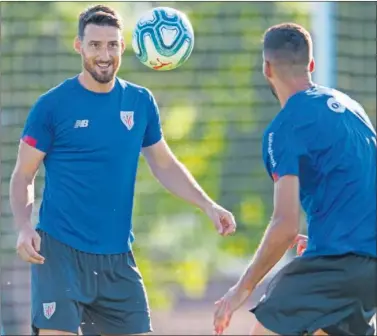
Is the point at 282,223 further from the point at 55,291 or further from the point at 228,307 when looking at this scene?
the point at 55,291

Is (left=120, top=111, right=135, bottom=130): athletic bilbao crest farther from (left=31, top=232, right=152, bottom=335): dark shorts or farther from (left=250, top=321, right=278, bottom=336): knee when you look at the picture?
(left=250, top=321, right=278, bottom=336): knee

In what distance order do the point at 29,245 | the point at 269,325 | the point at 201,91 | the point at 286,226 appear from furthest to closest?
the point at 201,91 → the point at 29,245 → the point at 269,325 → the point at 286,226

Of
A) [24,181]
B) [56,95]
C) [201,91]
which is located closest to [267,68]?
[56,95]

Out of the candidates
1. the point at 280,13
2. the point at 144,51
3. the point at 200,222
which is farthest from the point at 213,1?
the point at 144,51

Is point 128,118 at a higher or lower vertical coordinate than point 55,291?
higher

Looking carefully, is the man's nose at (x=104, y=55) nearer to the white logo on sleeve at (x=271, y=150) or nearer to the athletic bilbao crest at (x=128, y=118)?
the athletic bilbao crest at (x=128, y=118)

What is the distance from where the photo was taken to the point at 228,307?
627 centimetres

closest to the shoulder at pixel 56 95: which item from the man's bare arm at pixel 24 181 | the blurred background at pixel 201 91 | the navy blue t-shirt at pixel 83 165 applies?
the navy blue t-shirt at pixel 83 165

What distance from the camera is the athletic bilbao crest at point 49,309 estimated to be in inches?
277

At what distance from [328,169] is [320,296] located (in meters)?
0.62

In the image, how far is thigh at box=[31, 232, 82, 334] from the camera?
23.1 feet

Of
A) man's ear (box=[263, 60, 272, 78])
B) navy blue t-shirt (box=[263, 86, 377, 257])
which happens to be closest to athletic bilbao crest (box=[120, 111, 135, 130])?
man's ear (box=[263, 60, 272, 78])

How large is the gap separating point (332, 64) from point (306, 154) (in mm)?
6861

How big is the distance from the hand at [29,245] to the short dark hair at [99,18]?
123cm
